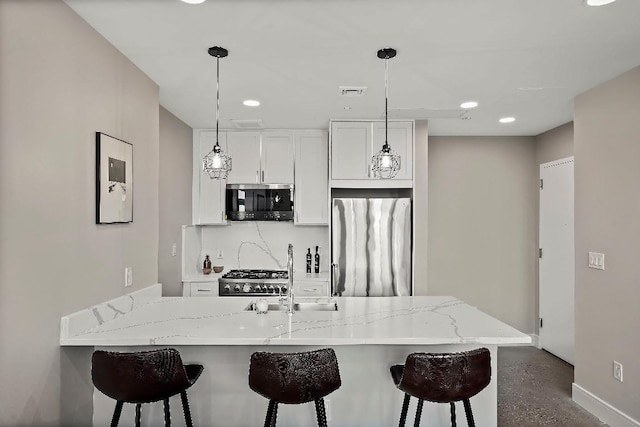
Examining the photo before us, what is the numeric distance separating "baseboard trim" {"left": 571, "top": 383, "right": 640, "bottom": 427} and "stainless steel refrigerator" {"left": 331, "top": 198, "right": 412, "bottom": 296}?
1.61 meters

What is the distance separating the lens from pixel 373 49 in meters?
2.50

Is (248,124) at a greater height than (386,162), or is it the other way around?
(248,124)

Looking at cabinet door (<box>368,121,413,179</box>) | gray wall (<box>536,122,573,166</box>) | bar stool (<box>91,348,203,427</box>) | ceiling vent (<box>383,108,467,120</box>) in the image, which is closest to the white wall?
cabinet door (<box>368,121,413,179</box>)

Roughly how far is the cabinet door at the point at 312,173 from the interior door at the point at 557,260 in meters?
2.58

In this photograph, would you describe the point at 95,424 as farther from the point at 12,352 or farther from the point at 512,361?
the point at 512,361

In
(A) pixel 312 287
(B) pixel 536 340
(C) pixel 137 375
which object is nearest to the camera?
(C) pixel 137 375

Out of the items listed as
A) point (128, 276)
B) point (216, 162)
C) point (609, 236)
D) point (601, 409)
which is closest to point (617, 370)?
point (601, 409)

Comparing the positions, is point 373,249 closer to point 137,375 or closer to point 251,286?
point 251,286

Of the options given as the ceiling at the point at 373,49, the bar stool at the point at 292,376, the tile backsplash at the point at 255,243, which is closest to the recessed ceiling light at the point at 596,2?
the ceiling at the point at 373,49

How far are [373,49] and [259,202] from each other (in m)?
2.53

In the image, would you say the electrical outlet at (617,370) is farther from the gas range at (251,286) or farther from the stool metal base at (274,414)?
the gas range at (251,286)

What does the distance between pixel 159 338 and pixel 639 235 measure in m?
3.05

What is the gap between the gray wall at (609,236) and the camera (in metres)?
2.85

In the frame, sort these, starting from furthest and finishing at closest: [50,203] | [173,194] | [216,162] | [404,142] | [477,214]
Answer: [477,214] → [404,142] → [173,194] → [216,162] → [50,203]
